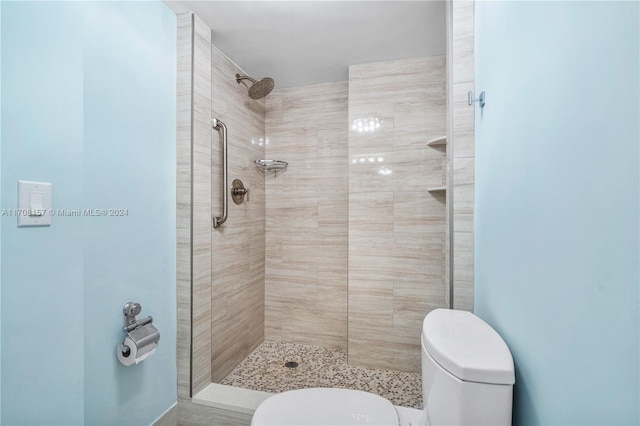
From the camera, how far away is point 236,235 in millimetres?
2184

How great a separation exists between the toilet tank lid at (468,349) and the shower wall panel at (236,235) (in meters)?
1.36

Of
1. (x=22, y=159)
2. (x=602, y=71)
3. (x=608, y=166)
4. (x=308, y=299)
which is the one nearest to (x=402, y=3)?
(x=602, y=71)

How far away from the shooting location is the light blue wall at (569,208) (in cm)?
39

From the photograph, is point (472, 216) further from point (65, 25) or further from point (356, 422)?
point (65, 25)

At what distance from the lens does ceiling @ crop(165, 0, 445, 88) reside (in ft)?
5.08

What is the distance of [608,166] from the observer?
0.42 metres

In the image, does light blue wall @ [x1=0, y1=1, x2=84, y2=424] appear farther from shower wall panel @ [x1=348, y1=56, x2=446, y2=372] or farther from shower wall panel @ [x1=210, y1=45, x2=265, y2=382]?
shower wall panel @ [x1=348, y1=56, x2=446, y2=372]

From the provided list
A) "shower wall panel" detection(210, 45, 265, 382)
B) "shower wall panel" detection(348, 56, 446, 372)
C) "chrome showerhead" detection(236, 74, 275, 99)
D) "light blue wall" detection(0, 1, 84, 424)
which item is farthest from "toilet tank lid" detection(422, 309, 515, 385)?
"chrome showerhead" detection(236, 74, 275, 99)

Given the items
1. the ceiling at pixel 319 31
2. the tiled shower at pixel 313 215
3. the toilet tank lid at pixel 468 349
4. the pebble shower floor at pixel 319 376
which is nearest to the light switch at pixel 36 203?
the tiled shower at pixel 313 215

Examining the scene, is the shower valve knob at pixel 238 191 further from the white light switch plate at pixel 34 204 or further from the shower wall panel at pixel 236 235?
the white light switch plate at pixel 34 204

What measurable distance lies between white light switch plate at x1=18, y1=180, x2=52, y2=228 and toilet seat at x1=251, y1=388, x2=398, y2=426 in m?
0.96

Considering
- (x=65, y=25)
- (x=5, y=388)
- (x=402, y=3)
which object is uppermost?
(x=402, y=3)

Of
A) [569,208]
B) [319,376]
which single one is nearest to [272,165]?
[319,376]

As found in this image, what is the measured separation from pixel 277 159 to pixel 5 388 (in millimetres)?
2095
